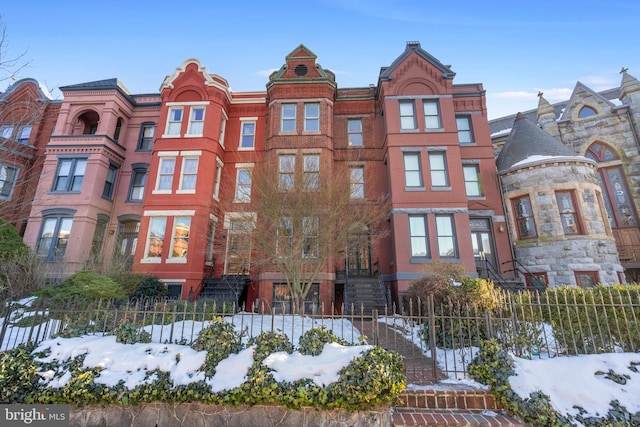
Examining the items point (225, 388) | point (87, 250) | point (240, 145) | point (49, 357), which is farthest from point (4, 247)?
point (225, 388)

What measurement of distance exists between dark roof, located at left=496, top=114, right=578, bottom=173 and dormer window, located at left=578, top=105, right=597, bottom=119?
5.26 meters

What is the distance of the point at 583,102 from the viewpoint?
61.2ft

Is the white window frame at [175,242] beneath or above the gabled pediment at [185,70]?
beneath

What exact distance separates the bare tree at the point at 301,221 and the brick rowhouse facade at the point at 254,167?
1.99 meters

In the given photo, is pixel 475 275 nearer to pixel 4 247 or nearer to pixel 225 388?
pixel 225 388

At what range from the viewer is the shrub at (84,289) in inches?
357

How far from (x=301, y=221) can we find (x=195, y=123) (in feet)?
33.0

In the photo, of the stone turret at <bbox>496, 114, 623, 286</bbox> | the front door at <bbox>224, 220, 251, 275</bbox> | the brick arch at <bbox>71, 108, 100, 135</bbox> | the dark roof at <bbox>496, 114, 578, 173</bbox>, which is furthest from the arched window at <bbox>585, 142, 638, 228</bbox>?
the brick arch at <bbox>71, 108, 100, 135</bbox>

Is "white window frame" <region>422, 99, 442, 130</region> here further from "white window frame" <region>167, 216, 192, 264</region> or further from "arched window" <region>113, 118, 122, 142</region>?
"arched window" <region>113, 118, 122, 142</region>

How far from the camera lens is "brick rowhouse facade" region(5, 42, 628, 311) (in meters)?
13.6

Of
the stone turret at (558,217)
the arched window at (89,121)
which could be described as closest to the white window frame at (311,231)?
the stone turret at (558,217)

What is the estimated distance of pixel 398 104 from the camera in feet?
51.0

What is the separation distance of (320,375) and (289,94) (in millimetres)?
14829

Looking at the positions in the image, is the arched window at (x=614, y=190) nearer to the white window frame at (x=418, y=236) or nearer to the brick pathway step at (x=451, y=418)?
the white window frame at (x=418, y=236)
